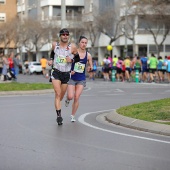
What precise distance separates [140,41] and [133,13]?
21.5ft

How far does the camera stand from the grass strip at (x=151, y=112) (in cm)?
1310

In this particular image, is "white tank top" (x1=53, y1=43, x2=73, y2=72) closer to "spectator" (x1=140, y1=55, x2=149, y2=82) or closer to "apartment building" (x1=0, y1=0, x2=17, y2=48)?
"spectator" (x1=140, y1=55, x2=149, y2=82)

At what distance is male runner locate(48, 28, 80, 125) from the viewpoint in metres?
13.1

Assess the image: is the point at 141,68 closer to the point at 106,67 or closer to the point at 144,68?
the point at 144,68

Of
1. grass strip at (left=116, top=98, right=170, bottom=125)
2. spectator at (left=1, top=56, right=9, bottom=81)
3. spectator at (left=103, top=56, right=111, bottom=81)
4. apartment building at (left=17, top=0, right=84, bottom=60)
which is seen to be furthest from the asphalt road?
apartment building at (left=17, top=0, right=84, bottom=60)

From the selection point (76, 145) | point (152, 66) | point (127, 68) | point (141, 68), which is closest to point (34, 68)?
point (127, 68)

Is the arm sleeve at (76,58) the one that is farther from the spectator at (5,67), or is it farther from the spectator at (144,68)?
the spectator at (144,68)

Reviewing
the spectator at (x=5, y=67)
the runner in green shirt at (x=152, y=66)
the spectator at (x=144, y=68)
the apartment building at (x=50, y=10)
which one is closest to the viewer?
the spectator at (x=5, y=67)

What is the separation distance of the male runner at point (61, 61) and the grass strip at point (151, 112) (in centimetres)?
176

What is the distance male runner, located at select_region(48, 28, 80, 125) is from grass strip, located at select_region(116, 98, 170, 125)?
176 cm

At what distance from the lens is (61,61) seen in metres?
13.2

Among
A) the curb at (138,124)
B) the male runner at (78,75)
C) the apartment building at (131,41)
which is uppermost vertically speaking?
the apartment building at (131,41)

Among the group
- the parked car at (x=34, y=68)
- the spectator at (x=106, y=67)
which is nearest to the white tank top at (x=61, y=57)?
the spectator at (x=106, y=67)

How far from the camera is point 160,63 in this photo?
124 feet
